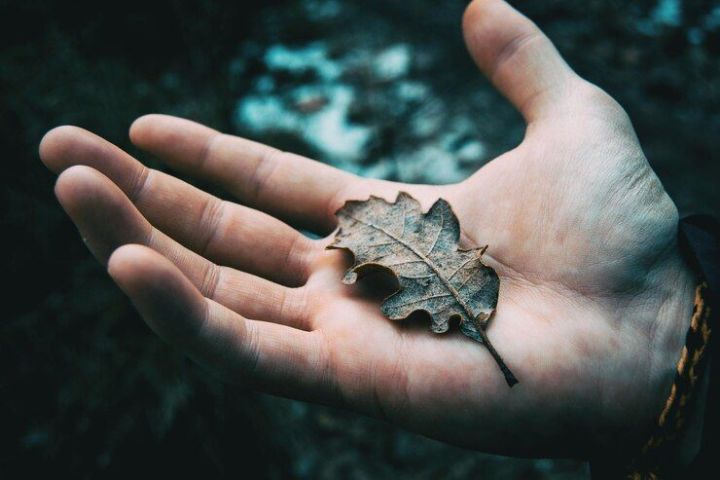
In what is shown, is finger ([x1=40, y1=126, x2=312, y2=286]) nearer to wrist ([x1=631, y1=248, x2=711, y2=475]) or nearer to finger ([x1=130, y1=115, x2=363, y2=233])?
finger ([x1=130, y1=115, x2=363, y2=233])

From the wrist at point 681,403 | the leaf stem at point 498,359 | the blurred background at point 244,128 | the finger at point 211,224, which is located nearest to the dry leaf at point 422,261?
the leaf stem at point 498,359

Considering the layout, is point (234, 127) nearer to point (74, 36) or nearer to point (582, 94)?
point (74, 36)

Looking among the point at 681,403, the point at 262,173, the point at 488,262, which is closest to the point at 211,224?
the point at 262,173

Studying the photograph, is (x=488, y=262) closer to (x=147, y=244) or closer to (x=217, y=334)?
(x=217, y=334)

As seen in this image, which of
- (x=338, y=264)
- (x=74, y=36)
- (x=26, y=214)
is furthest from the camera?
(x=74, y=36)

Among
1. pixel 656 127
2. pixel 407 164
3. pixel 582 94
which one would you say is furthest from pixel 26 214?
pixel 656 127

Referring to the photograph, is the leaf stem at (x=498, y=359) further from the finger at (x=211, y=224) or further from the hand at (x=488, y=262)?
the finger at (x=211, y=224)
